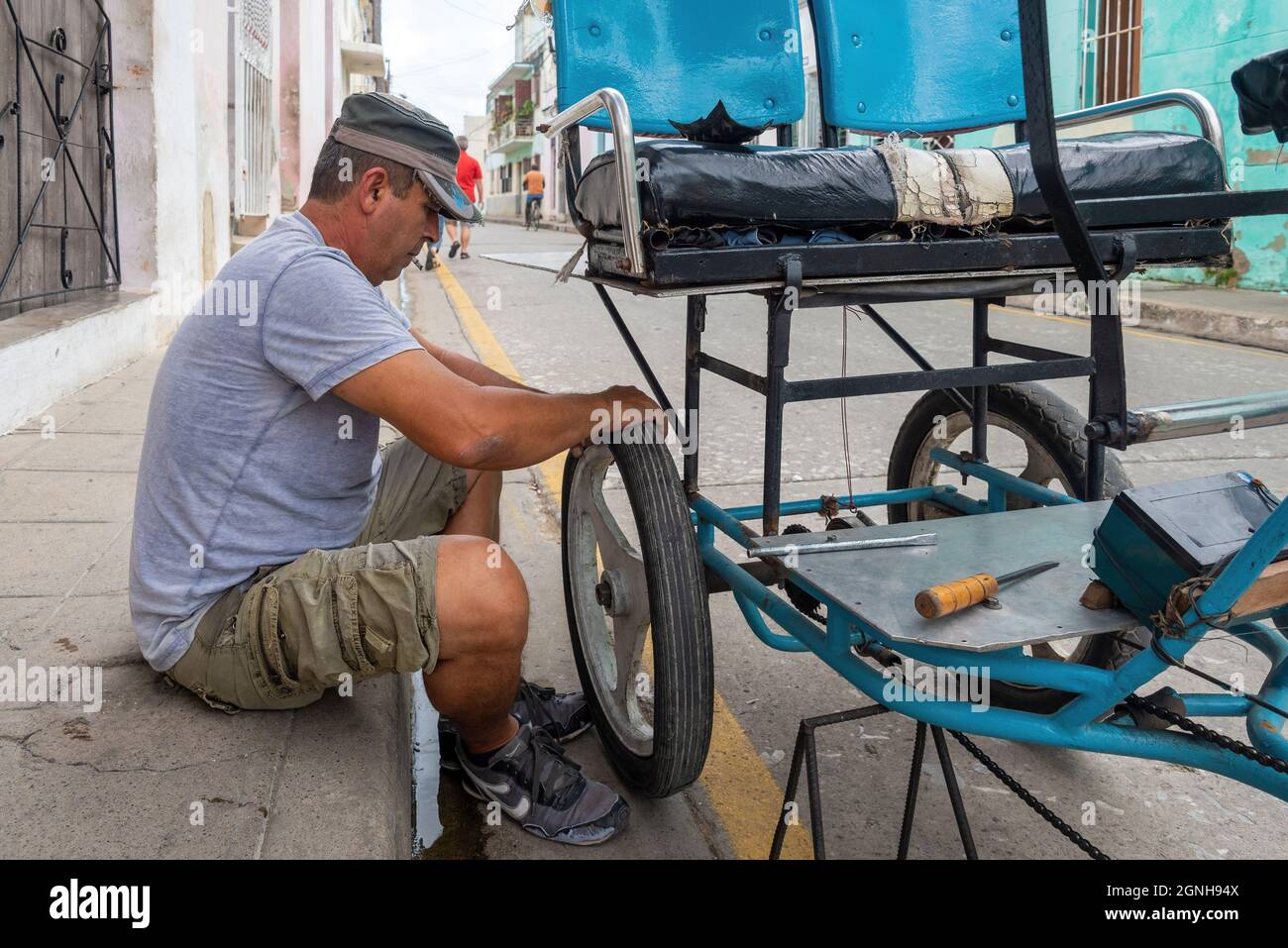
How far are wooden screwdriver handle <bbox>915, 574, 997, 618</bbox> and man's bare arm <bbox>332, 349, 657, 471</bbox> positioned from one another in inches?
31.9

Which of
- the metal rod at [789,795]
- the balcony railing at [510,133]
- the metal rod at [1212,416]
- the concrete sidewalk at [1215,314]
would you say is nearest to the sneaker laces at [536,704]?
the metal rod at [789,795]

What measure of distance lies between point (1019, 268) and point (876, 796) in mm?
1157

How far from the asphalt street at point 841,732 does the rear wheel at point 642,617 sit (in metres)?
0.16

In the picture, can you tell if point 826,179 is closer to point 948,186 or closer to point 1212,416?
point 948,186

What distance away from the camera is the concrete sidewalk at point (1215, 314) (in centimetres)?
852

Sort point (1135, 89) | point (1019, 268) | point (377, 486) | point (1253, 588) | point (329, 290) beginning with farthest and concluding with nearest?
point (1135, 89), point (377, 486), point (1019, 268), point (329, 290), point (1253, 588)

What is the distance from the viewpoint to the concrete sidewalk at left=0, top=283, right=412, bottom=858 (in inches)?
71.7

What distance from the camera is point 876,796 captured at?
8.06ft

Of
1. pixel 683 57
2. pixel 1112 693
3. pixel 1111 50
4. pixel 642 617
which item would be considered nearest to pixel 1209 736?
pixel 1112 693

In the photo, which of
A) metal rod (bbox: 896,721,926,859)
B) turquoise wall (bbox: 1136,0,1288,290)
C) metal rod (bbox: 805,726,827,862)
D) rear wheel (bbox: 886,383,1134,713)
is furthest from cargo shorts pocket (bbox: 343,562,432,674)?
turquoise wall (bbox: 1136,0,1288,290)

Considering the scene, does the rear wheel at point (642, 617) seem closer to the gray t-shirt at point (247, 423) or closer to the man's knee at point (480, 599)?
the man's knee at point (480, 599)

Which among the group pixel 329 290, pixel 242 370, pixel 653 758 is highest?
pixel 329 290
